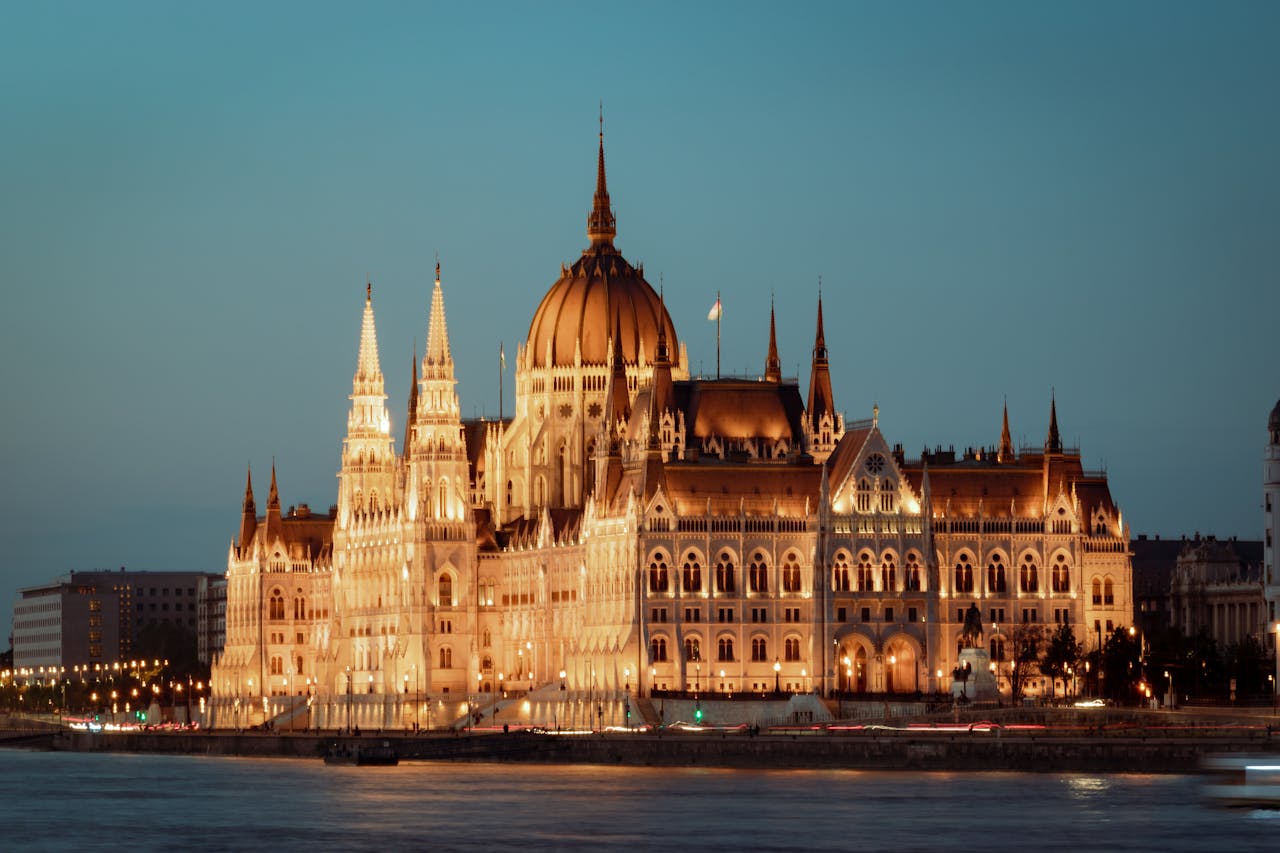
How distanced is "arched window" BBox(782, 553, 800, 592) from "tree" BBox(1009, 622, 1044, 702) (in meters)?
13.3

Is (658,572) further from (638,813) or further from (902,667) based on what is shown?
(638,813)

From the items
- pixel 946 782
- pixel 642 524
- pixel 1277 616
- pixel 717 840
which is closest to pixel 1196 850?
pixel 717 840

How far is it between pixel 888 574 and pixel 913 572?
171 centimetres

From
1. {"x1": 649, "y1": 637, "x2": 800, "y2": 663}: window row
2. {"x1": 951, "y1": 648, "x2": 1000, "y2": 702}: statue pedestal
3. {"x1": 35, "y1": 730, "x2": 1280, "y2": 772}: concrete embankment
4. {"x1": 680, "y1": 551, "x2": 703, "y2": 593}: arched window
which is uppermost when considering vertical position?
{"x1": 680, "y1": 551, "x2": 703, "y2": 593}: arched window

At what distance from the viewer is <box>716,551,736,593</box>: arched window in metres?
194

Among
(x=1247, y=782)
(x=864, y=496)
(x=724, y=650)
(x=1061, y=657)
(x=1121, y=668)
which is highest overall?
(x=864, y=496)

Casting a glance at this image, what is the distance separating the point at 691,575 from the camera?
194000 millimetres

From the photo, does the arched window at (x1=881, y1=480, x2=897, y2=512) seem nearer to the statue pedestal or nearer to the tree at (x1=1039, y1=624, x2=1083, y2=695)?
the tree at (x1=1039, y1=624, x2=1083, y2=695)

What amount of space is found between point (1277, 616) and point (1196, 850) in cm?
6367

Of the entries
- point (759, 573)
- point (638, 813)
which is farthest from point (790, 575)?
point (638, 813)

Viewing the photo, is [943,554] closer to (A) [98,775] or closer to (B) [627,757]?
(B) [627,757]

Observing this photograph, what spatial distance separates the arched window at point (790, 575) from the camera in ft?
643

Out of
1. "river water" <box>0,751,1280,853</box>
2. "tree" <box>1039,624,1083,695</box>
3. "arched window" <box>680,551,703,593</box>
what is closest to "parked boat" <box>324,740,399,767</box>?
"river water" <box>0,751,1280,853</box>

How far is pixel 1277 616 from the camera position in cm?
17888
